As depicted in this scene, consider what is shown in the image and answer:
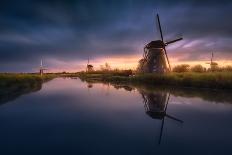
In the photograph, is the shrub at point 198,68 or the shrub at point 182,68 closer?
the shrub at point 198,68

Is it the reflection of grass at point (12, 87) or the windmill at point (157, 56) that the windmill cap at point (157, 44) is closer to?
the windmill at point (157, 56)

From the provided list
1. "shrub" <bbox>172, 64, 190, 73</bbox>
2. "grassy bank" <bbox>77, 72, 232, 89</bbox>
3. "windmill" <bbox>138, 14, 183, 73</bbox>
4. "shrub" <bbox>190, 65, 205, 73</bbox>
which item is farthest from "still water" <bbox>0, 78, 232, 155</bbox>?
"shrub" <bbox>172, 64, 190, 73</bbox>

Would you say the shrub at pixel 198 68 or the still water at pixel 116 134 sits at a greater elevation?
the shrub at pixel 198 68

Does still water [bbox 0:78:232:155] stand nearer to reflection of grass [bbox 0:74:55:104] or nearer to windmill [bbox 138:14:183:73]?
reflection of grass [bbox 0:74:55:104]

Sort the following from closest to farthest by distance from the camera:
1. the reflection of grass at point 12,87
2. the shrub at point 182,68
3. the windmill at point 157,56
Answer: the reflection of grass at point 12,87 < the windmill at point 157,56 < the shrub at point 182,68

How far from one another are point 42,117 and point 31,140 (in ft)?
13.0

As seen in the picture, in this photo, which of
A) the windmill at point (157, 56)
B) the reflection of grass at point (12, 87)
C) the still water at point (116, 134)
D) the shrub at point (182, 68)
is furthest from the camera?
the shrub at point (182, 68)

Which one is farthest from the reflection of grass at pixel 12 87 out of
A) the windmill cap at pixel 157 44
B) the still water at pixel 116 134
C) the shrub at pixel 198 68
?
the shrub at pixel 198 68

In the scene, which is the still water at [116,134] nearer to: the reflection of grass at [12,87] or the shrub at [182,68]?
the reflection of grass at [12,87]

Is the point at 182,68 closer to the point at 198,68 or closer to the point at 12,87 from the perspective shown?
the point at 198,68

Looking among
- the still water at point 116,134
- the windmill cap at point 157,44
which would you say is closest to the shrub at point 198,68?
the windmill cap at point 157,44

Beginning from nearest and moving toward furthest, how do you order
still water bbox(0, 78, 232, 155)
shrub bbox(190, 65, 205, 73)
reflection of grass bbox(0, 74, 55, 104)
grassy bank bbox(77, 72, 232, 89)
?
still water bbox(0, 78, 232, 155) < reflection of grass bbox(0, 74, 55, 104) < grassy bank bbox(77, 72, 232, 89) < shrub bbox(190, 65, 205, 73)

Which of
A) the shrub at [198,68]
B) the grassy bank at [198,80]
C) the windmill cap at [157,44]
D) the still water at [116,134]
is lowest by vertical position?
the still water at [116,134]

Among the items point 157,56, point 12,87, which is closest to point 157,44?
point 157,56
